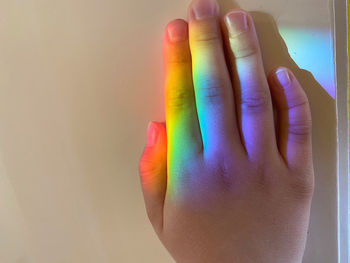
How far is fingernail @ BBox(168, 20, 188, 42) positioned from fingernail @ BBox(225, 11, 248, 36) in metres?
0.06

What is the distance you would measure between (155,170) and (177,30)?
8.5 inches

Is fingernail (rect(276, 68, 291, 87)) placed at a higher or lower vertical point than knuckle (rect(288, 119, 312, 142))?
higher

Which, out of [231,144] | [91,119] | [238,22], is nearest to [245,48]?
[238,22]

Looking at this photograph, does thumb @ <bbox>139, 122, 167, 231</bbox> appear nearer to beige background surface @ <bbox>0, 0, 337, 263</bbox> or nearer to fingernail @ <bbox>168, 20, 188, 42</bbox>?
beige background surface @ <bbox>0, 0, 337, 263</bbox>

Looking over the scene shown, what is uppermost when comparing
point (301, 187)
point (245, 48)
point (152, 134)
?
point (245, 48)

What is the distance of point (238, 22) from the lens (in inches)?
18.2

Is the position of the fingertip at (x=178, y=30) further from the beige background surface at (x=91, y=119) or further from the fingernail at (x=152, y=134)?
the fingernail at (x=152, y=134)

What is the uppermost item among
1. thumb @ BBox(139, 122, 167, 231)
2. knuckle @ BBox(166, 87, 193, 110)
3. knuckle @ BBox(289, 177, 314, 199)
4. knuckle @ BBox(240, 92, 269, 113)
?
knuckle @ BBox(166, 87, 193, 110)

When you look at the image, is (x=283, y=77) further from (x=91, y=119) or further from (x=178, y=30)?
(x=91, y=119)

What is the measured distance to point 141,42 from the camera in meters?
0.51

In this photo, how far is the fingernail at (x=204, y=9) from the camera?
464mm

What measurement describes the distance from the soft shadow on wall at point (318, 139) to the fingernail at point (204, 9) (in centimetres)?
3

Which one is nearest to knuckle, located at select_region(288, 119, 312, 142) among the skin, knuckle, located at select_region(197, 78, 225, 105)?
the skin

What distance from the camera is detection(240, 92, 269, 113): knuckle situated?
1.56 feet
